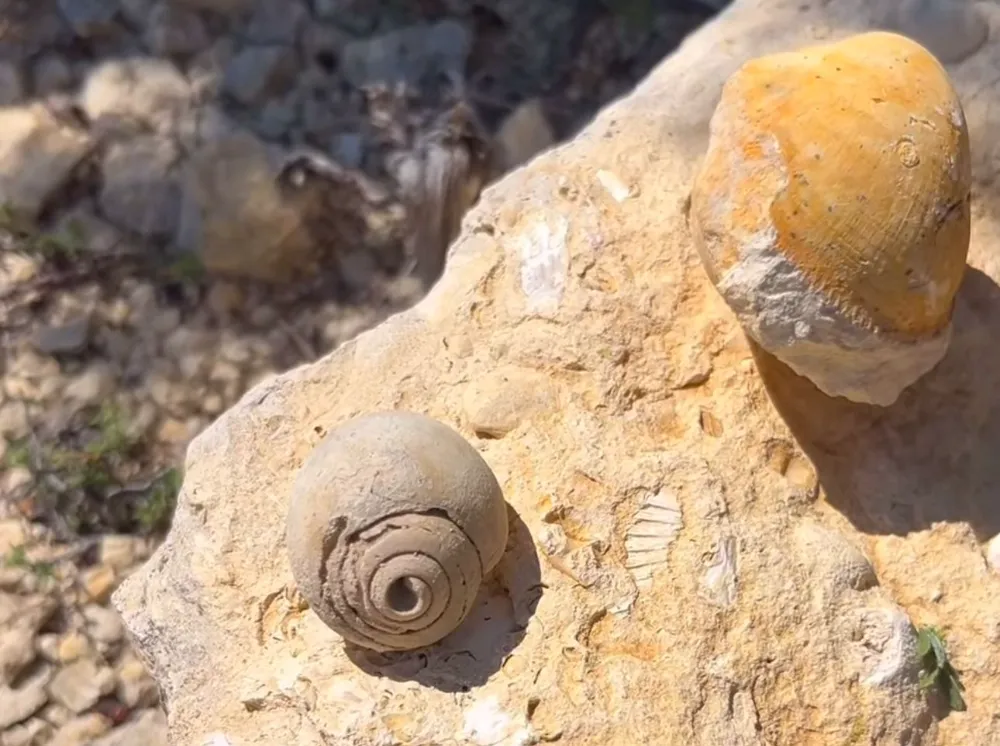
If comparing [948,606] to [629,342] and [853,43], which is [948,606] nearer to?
[629,342]

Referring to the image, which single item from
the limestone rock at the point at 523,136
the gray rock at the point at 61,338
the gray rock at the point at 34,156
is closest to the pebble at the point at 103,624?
the gray rock at the point at 61,338

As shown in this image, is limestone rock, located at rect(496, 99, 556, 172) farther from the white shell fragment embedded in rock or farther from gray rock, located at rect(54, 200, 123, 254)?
the white shell fragment embedded in rock

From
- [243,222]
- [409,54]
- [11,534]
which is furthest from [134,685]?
[409,54]

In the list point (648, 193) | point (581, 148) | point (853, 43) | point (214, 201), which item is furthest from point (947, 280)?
point (214, 201)

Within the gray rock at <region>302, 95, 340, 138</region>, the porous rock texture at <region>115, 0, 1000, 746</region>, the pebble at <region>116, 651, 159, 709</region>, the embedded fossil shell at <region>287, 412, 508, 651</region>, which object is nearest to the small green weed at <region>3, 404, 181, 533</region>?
the pebble at <region>116, 651, 159, 709</region>

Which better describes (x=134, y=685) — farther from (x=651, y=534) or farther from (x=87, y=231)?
(x=651, y=534)

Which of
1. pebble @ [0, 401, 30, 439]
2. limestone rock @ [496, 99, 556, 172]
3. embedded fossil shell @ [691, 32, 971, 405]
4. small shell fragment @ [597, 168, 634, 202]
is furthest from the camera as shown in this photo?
limestone rock @ [496, 99, 556, 172]

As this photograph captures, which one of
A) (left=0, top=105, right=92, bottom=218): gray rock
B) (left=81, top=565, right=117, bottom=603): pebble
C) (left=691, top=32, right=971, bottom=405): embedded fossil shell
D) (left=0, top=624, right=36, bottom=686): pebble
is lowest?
(left=0, top=624, right=36, bottom=686): pebble
